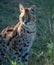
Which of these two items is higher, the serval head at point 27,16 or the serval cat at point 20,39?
the serval head at point 27,16

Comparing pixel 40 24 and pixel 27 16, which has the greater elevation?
pixel 27 16

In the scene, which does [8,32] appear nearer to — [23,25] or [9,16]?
[23,25]

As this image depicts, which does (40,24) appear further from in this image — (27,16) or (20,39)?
(20,39)

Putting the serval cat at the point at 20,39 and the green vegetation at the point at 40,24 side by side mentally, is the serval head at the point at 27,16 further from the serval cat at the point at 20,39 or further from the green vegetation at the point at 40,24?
the green vegetation at the point at 40,24

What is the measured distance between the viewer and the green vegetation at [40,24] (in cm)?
587

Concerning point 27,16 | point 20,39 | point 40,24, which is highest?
point 27,16

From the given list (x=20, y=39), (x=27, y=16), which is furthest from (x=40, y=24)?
(x=20, y=39)

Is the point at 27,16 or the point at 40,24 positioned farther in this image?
the point at 40,24

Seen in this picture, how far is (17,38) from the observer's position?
6.95 m

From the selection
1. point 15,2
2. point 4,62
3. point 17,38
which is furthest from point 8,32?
point 15,2

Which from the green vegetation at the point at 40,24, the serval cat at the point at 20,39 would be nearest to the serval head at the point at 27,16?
the serval cat at the point at 20,39

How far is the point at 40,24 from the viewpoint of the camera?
723 centimetres

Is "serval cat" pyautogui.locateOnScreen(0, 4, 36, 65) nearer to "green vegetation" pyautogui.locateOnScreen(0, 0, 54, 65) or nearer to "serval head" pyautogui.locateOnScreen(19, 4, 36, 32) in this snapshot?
"serval head" pyautogui.locateOnScreen(19, 4, 36, 32)

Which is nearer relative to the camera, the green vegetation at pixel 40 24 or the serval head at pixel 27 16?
the green vegetation at pixel 40 24
